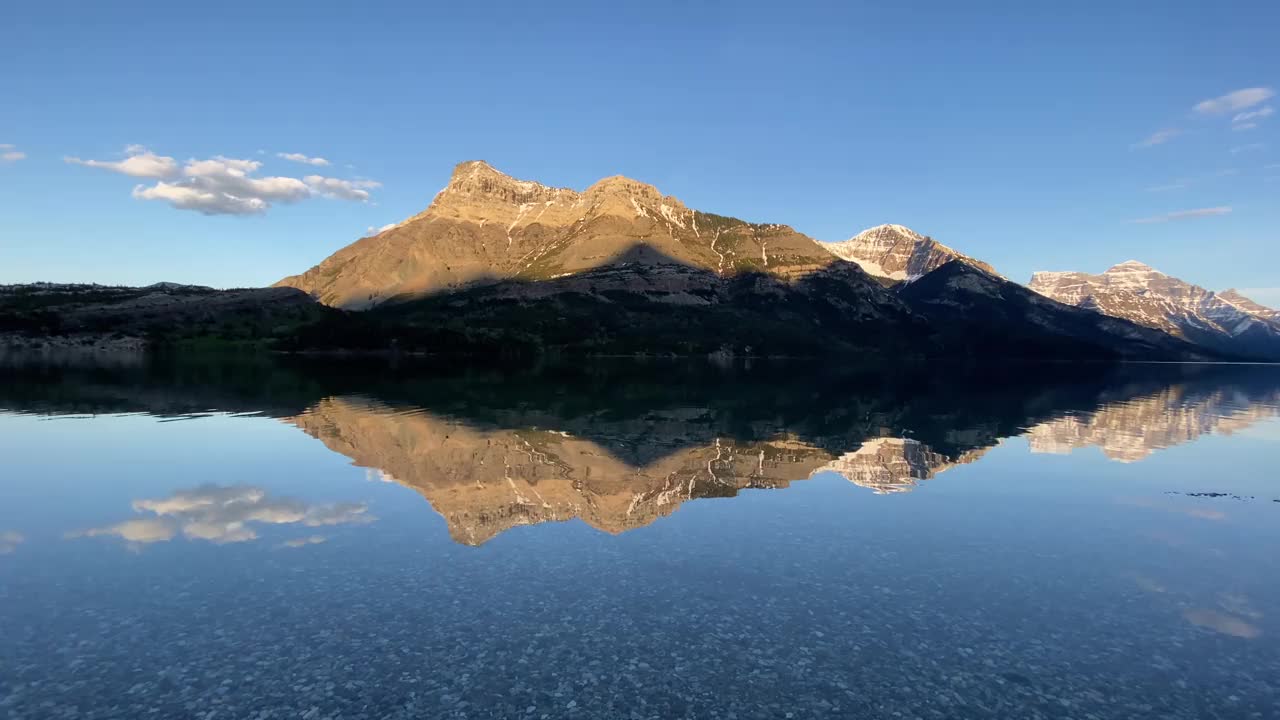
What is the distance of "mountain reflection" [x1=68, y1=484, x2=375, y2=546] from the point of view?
3381 centimetres

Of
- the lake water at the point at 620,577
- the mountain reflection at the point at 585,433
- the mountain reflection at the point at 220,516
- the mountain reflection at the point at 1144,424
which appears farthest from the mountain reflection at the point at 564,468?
the mountain reflection at the point at 1144,424

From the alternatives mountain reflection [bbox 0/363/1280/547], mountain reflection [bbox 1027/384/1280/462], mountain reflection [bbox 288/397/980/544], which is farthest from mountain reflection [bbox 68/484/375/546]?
mountain reflection [bbox 1027/384/1280/462]

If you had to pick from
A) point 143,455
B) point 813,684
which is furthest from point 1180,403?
point 143,455

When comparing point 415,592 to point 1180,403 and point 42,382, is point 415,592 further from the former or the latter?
point 1180,403

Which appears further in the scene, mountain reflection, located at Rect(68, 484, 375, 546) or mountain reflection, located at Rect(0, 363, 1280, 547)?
mountain reflection, located at Rect(0, 363, 1280, 547)

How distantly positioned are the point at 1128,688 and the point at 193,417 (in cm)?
8775

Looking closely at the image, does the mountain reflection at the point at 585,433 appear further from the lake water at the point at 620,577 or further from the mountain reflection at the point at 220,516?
the lake water at the point at 620,577

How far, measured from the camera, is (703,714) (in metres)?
18.3

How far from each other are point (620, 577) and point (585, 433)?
42518mm

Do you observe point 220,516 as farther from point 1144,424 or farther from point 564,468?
point 1144,424

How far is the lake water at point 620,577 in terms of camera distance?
19.6 m

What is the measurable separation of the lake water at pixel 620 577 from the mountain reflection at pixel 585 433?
1.75ft

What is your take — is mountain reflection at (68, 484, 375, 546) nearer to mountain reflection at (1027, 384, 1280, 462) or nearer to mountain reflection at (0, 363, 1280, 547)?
mountain reflection at (0, 363, 1280, 547)

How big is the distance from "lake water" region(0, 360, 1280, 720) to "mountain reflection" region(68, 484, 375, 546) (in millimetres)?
236
